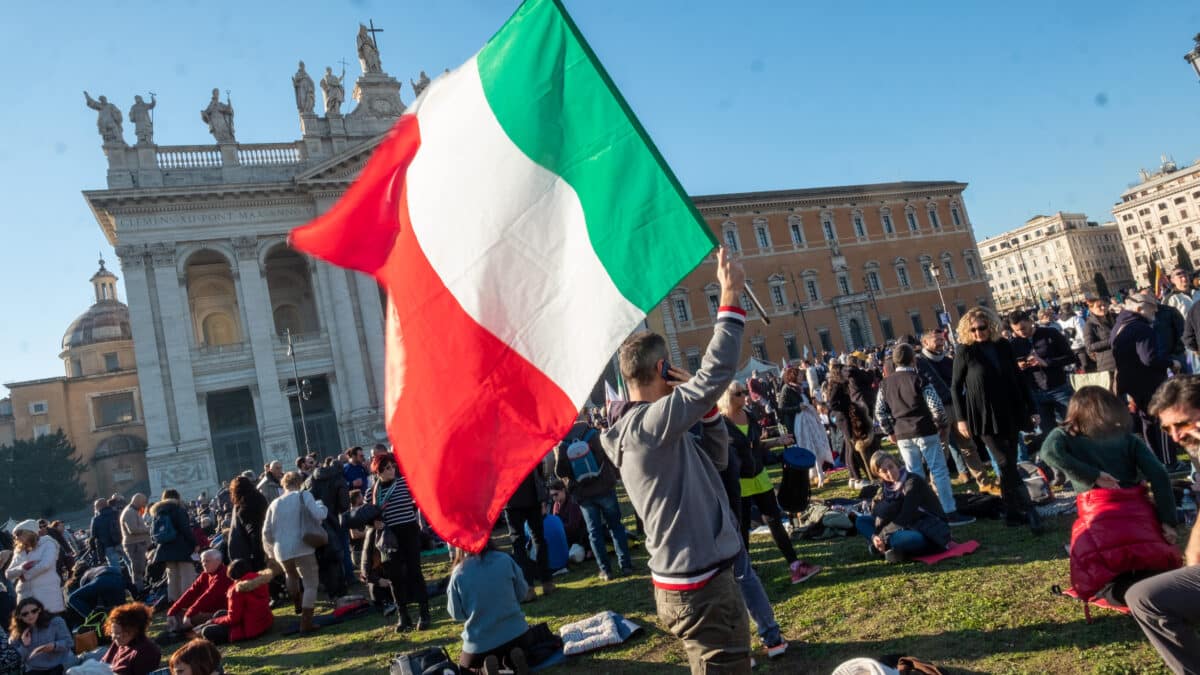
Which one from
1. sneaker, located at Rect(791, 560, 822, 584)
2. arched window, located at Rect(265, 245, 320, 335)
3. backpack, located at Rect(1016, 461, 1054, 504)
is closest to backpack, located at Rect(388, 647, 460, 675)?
sneaker, located at Rect(791, 560, 822, 584)

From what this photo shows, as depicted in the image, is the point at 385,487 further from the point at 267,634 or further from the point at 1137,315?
the point at 1137,315

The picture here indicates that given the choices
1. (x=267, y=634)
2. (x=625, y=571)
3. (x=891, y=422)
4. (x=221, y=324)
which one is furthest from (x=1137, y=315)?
(x=221, y=324)

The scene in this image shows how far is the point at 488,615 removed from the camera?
4953 mm

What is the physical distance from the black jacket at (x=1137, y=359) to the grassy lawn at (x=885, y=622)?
1.91 metres

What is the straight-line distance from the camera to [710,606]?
276 centimetres

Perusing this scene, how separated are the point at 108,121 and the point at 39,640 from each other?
30.1m

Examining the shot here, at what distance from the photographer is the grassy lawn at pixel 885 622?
13.2ft

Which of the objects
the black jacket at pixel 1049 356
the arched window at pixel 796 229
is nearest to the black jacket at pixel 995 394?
the black jacket at pixel 1049 356

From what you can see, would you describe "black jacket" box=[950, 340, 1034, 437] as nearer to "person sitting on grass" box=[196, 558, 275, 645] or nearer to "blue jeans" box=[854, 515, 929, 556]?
"blue jeans" box=[854, 515, 929, 556]

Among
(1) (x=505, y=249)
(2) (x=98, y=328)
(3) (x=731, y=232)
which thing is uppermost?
(2) (x=98, y=328)

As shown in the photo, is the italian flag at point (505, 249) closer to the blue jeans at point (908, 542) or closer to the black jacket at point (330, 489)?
the blue jeans at point (908, 542)

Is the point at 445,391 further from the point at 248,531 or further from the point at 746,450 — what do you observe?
the point at 248,531

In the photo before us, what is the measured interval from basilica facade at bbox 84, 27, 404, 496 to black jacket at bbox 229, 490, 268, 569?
19.4 meters

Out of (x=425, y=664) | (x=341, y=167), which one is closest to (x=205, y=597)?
(x=425, y=664)
